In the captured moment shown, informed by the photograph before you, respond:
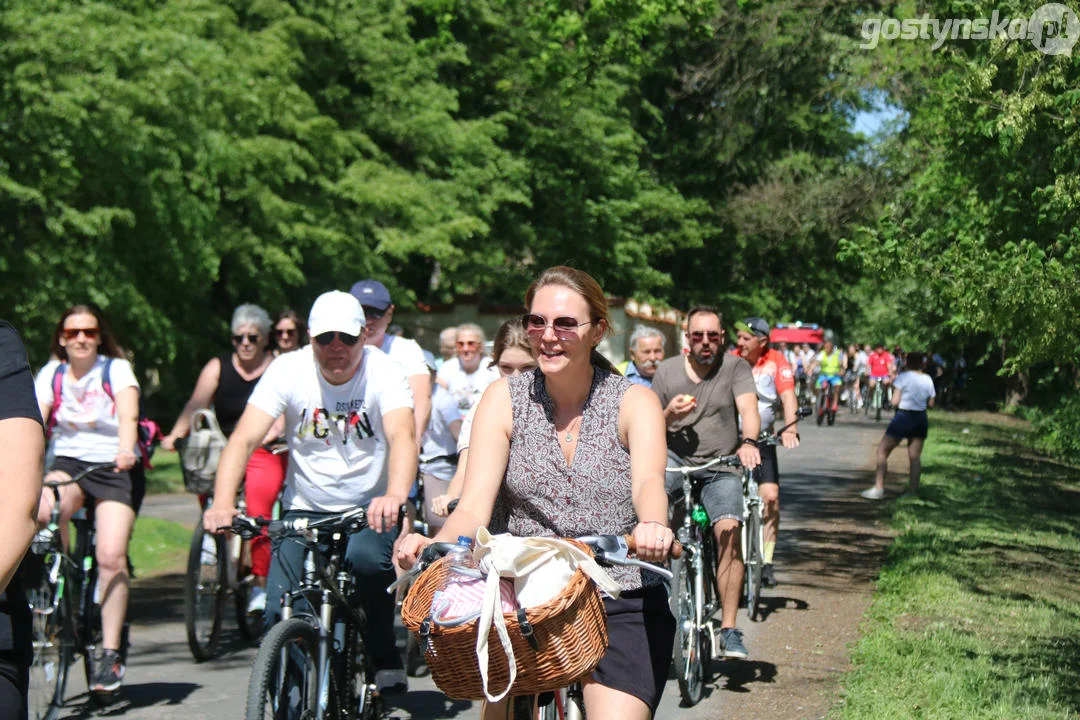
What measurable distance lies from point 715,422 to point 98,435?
10.8 feet

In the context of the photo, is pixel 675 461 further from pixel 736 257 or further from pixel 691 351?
pixel 736 257

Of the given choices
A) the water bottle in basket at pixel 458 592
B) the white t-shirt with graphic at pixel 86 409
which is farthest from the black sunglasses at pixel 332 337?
the water bottle in basket at pixel 458 592

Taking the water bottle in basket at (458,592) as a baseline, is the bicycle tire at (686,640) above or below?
below

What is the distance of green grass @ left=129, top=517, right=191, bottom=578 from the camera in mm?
11789

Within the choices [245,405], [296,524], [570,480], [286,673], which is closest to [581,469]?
[570,480]

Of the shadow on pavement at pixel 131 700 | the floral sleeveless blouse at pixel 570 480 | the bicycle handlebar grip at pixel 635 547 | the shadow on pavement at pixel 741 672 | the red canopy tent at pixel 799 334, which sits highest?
the red canopy tent at pixel 799 334

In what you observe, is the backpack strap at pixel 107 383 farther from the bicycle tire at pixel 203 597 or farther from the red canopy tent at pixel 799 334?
the red canopy tent at pixel 799 334

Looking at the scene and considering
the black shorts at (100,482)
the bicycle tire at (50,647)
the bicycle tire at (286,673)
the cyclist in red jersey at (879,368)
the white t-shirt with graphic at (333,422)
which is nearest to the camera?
the bicycle tire at (286,673)

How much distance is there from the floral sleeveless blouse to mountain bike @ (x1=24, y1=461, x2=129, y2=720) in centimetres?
306

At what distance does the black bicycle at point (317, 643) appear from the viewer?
4.56 meters

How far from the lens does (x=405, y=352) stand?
8.21 meters

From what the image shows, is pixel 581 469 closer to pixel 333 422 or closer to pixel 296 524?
pixel 296 524

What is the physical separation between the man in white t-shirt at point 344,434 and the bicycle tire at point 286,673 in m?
0.49

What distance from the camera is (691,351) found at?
25.7 feet
